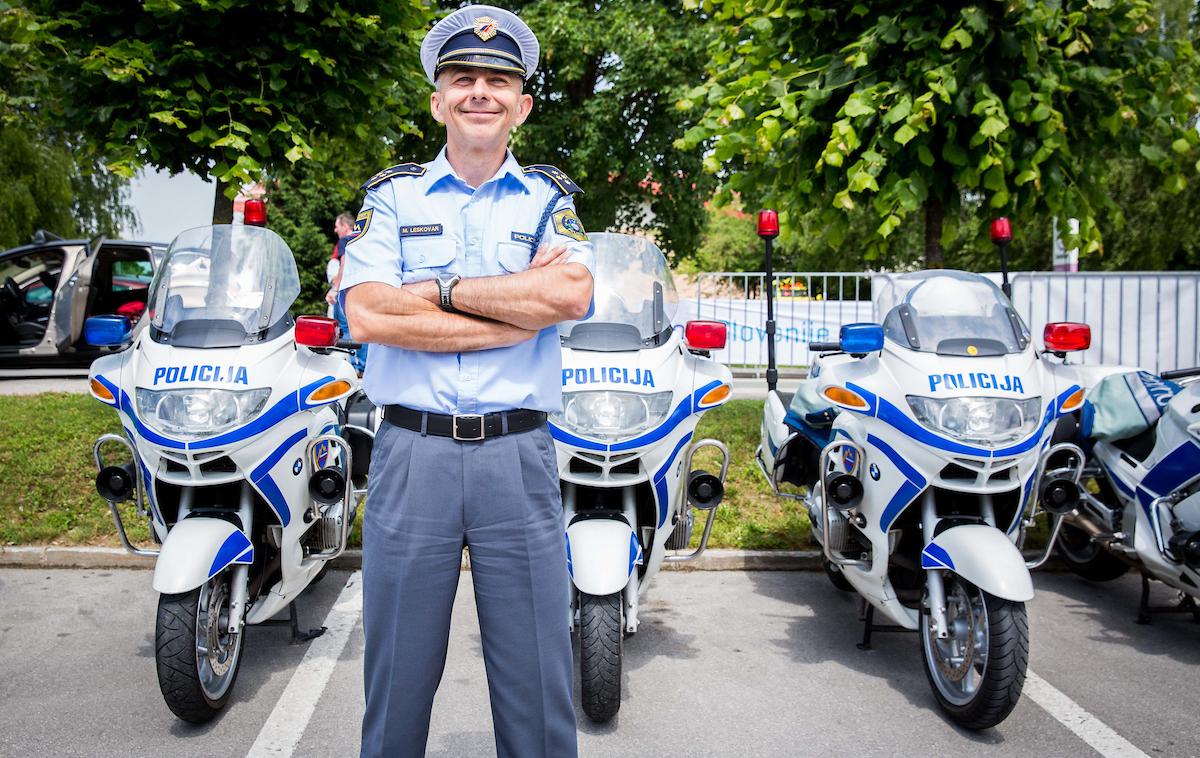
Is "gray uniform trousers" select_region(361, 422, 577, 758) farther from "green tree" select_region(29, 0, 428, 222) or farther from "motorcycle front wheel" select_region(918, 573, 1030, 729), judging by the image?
"green tree" select_region(29, 0, 428, 222)

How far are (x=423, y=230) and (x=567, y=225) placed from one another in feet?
1.16

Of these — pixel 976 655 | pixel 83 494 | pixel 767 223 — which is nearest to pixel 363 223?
pixel 976 655

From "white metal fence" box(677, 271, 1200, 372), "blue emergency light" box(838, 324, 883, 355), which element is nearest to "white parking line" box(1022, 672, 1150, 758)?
"blue emergency light" box(838, 324, 883, 355)

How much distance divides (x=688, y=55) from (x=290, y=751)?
52.3ft

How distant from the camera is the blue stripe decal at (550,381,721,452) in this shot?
12.3 ft

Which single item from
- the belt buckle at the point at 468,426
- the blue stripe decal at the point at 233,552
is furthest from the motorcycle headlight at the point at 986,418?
the blue stripe decal at the point at 233,552

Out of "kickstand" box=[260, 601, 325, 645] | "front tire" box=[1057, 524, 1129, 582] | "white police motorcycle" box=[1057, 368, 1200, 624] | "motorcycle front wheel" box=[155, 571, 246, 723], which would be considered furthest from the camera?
"front tire" box=[1057, 524, 1129, 582]

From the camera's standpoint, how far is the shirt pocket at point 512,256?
2418mm

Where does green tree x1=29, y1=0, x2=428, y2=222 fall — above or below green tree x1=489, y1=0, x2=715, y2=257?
below

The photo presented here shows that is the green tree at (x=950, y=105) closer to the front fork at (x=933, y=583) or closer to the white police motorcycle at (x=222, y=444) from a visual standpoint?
the front fork at (x=933, y=583)

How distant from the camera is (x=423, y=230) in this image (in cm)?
240

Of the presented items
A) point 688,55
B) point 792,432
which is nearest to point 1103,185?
point 792,432

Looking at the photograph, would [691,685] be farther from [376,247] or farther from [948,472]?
[376,247]

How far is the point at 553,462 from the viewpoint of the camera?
2453 millimetres
